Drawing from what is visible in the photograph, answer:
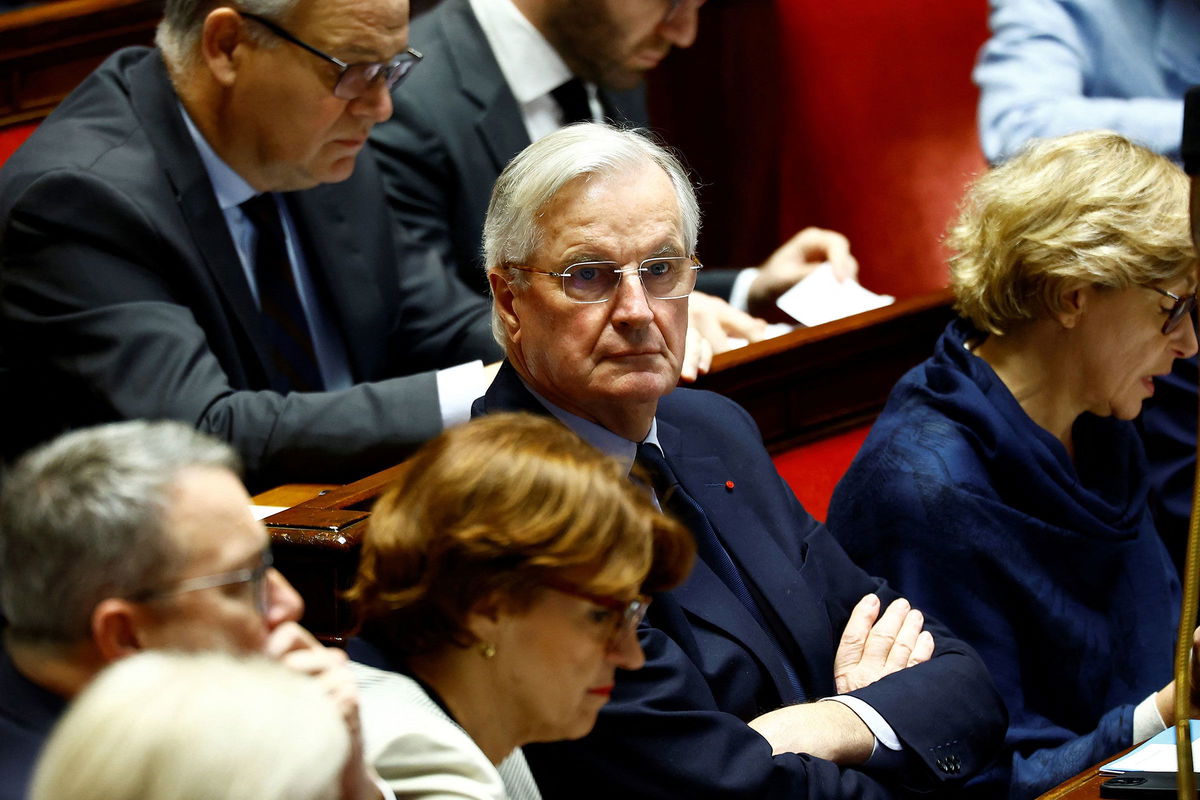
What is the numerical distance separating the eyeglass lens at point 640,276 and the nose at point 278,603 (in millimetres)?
652

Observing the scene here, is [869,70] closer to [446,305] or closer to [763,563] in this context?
[446,305]

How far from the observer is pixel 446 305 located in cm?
291

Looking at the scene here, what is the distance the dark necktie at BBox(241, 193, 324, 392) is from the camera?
2.61 m

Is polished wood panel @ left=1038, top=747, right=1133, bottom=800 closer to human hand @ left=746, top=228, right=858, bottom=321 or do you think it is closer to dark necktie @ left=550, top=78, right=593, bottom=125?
human hand @ left=746, top=228, right=858, bottom=321

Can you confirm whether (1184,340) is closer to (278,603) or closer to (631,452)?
(631,452)

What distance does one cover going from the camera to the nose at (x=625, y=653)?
4.70ft

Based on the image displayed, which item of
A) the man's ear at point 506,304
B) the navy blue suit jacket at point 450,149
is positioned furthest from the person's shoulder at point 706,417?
the navy blue suit jacket at point 450,149

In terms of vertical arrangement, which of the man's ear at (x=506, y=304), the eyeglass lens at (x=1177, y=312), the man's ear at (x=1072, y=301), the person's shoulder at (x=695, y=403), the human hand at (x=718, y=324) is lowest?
the human hand at (x=718, y=324)

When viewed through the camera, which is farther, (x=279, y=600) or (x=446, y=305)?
(x=446, y=305)

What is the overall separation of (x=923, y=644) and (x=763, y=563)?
242mm

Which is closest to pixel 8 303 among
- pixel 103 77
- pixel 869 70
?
pixel 103 77

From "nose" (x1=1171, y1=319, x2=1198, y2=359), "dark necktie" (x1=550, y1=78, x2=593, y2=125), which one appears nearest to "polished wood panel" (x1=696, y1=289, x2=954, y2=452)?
"nose" (x1=1171, y1=319, x2=1198, y2=359)

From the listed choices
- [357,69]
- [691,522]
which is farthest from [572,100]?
[691,522]

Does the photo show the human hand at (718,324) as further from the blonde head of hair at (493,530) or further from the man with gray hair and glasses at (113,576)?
the man with gray hair and glasses at (113,576)
